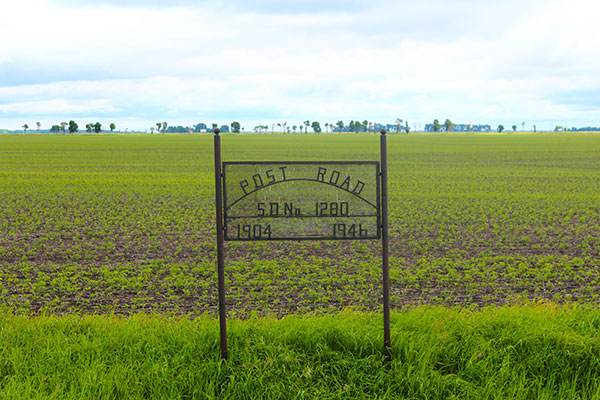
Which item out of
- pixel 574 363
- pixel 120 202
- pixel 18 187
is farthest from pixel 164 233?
pixel 18 187

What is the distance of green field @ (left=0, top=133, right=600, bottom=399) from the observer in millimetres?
4258

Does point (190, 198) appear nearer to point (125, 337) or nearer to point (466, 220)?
point (466, 220)

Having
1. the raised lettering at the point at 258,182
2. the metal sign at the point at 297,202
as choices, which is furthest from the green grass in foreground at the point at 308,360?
the raised lettering at the point at 258,182

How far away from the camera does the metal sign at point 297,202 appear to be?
4.59 metres

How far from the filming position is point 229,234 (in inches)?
182

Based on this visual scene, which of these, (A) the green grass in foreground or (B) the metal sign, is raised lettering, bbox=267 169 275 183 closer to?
(B) the metal sign

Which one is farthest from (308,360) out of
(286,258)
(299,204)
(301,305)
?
(286,258)

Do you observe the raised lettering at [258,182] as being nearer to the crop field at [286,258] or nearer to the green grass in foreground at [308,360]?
the green grass in foreground at [308,360]

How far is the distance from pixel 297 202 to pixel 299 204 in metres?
0.05

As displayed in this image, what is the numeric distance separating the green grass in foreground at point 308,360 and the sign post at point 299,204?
0.34 m

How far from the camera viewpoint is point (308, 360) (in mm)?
4488

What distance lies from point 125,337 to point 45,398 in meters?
1.08

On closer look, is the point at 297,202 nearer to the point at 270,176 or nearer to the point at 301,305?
the point at 270,176

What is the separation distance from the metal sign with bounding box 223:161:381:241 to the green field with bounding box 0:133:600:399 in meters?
1.02
